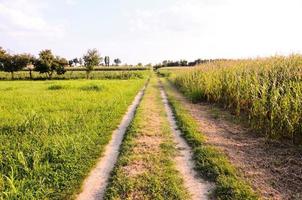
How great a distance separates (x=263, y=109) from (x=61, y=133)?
5.31 meters

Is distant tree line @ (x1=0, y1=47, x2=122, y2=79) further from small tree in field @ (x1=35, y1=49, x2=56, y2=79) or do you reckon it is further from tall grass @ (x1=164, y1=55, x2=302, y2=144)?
tall grass @ (x1=164, y1=55, x2=302, y2=144)

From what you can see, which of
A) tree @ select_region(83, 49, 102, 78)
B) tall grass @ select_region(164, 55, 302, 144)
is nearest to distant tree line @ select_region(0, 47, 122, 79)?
tree @ select_region(83, 49, 102, 78)

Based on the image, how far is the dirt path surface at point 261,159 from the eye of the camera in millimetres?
5363

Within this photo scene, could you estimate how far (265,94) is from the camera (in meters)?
9.98

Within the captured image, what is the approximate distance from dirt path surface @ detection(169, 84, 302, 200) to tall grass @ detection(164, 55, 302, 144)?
47 centimetres

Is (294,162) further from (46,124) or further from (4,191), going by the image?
(46,124)

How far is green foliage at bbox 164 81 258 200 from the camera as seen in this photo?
5.04m

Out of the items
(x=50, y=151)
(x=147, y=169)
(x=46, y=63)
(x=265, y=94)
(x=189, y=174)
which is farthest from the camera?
(x=46, y=63)

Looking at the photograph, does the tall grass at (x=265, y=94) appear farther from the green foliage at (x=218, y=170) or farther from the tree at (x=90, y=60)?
the tree at (x=90, y=60)

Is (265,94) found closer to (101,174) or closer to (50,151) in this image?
(101,174)

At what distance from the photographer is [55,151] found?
699cm

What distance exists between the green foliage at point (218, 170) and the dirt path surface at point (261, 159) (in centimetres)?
20

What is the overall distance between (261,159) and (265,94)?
143 inches

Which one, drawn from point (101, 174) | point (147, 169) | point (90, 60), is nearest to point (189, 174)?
point (147, 169)
